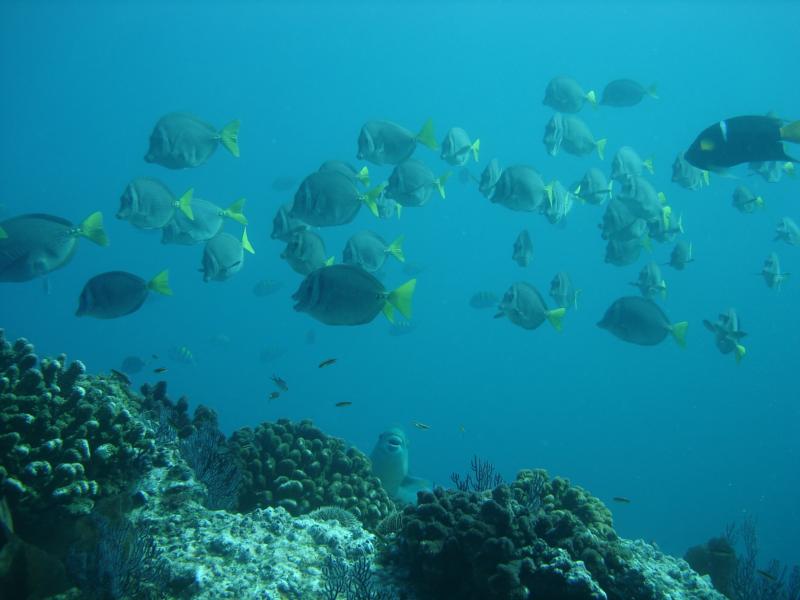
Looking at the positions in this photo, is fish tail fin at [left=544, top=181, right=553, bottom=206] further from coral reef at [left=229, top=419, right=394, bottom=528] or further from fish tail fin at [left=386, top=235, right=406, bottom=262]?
coral reef at [left=229, top=419, right=394, bottom=528]

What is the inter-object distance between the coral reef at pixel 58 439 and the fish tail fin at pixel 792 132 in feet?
20.9

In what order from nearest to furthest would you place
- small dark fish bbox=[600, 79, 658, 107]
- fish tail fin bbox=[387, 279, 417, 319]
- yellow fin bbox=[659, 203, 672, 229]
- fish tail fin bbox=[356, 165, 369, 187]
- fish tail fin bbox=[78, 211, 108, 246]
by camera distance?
fish tail fin bbox=[387, 279, 417, 319] < fish tail fin bbox=[78, 211, 108, 246] < fish tail fin bbox=[356, 165, 369, 187] < yellow fin bbox=[659, 203, 672, 229] < small dark fish bbox=[600, 79, 658, 107]

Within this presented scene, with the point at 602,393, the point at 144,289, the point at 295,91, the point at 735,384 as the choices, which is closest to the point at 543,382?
the point at 602,393

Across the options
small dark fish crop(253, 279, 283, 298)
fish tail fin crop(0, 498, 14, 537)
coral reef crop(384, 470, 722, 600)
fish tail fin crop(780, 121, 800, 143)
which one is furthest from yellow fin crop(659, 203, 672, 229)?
small dark fish crop(253, 279, 283, 298)

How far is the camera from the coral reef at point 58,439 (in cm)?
363

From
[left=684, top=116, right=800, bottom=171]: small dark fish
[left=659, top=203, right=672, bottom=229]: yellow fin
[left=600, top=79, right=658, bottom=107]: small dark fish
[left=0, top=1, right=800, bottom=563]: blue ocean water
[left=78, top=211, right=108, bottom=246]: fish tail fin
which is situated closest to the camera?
[left=684, top=116, right=800, bottom=171]: small dark fish

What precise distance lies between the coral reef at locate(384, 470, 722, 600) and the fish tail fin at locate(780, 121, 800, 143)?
3.79m

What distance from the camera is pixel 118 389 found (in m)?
5.73

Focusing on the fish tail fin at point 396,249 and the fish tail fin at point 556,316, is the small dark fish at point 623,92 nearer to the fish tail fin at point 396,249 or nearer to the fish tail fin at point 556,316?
the fish tail fin at point 556,316

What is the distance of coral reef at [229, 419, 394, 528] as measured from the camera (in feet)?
18.6

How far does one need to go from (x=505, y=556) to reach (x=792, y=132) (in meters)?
4.28

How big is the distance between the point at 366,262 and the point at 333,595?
13.3 feet

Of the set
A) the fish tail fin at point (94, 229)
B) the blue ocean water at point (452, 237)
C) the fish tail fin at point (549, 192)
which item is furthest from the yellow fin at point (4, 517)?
the blue ocean water at point (452, 237)

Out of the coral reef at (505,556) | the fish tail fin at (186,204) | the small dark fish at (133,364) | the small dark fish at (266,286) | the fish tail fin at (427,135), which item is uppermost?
the small dark fish at (266,286)
